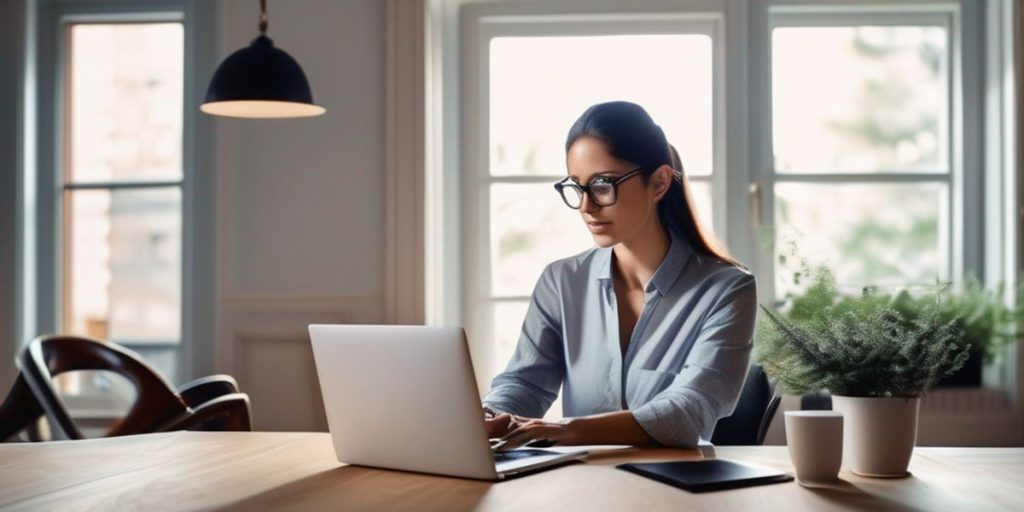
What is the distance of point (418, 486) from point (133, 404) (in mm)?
1750

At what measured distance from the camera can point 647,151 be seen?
2295 millimetres

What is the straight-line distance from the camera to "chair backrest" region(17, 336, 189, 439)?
9.16 ft

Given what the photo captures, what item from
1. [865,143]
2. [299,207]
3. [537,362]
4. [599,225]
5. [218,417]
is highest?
[865,143]

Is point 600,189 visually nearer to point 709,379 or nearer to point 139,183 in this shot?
point 709,379

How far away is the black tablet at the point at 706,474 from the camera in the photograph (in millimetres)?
1474

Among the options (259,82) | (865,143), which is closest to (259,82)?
(259,82)

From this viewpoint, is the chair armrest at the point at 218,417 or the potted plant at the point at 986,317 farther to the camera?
the potted plant at the point at 986,317

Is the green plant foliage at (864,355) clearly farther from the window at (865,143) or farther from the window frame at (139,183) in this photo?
the window frame at (139,183)

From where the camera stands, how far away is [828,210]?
12.9 ft

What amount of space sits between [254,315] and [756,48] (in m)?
1.98

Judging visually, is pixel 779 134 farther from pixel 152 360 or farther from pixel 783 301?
pixel 152 360

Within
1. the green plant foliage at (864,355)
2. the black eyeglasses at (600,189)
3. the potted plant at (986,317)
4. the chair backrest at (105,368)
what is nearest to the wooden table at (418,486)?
the green plant foliage at (864,355)

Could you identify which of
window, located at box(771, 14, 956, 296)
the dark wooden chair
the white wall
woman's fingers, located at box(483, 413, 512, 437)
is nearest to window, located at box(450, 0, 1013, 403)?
window, located at box(771, 14, 956, 296)

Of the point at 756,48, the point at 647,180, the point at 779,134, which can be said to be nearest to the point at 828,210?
the point at 779,134
